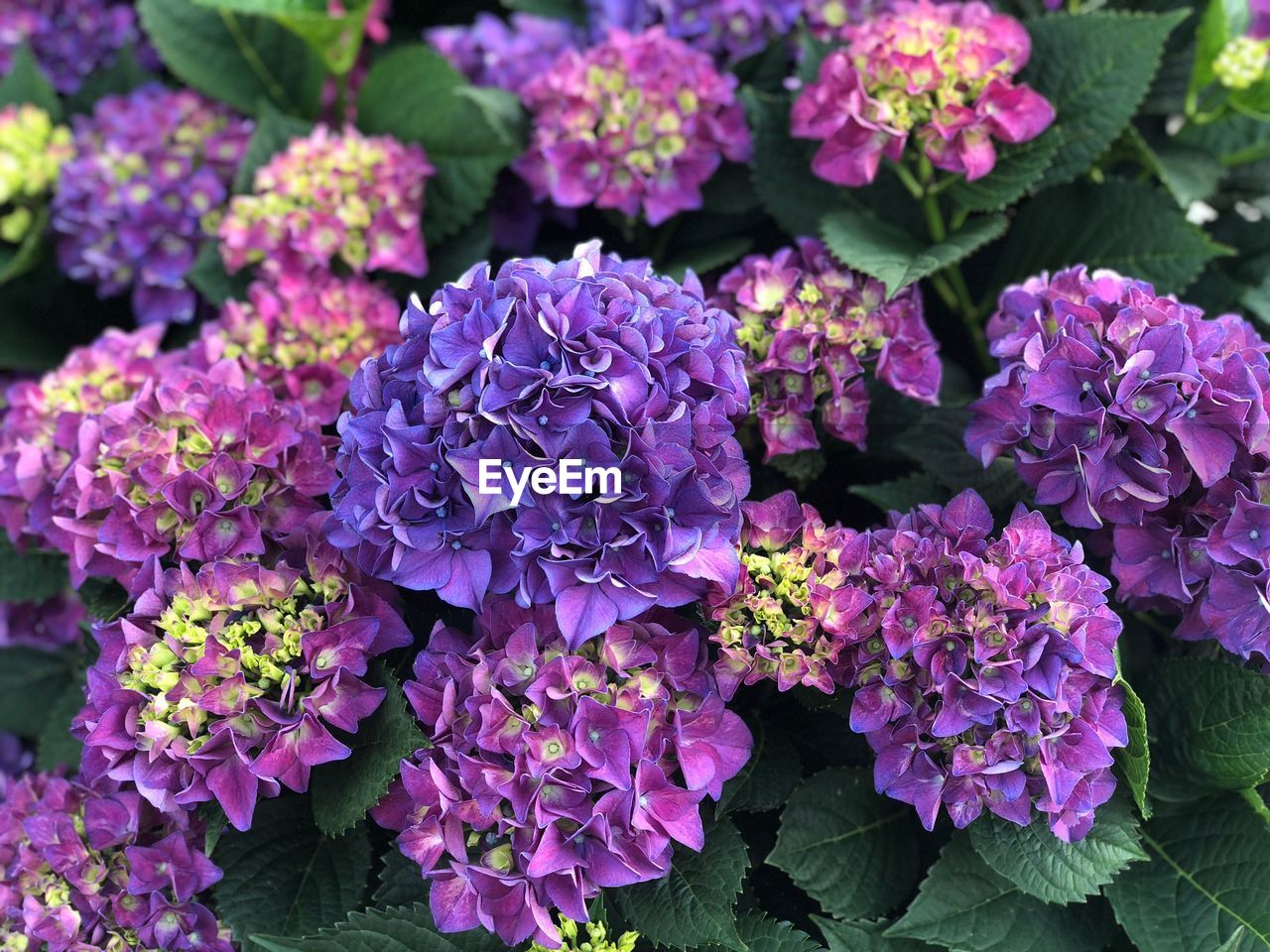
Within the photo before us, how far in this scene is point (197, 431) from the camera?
2.81ft

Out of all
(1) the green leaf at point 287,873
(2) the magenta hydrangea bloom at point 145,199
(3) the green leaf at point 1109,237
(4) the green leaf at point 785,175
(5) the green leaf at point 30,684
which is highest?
(4) the green leaf at point 785,175

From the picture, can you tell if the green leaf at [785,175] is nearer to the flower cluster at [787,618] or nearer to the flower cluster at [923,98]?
the flower cluster at [923,98]

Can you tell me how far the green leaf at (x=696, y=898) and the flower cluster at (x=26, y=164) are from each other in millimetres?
1019

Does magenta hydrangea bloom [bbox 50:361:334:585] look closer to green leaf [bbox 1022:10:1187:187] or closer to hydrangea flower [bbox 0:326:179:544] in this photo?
hydrangea flower [bbox 0:326:179:544]

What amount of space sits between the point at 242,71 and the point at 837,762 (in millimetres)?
1060

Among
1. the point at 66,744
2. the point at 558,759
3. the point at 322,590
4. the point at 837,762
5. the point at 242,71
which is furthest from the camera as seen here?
the point at 242,71

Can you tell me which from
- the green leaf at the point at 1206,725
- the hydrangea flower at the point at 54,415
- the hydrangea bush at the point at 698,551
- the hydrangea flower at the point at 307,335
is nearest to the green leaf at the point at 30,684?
the hydrangea bush at the point at 698,551

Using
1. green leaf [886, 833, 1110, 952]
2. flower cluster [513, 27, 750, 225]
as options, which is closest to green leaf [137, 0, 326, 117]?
flower cluster [513, 27, 750, 225]

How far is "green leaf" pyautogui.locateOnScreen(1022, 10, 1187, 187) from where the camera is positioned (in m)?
1.07

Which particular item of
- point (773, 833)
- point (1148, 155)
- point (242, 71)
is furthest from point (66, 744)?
point (1148, 155)

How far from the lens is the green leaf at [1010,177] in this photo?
1.00m

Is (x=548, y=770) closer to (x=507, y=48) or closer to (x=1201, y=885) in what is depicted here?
(x=1201, y=885)

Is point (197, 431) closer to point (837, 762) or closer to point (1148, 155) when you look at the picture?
point (837, 762)

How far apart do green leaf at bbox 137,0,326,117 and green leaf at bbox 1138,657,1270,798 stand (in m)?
1.10
